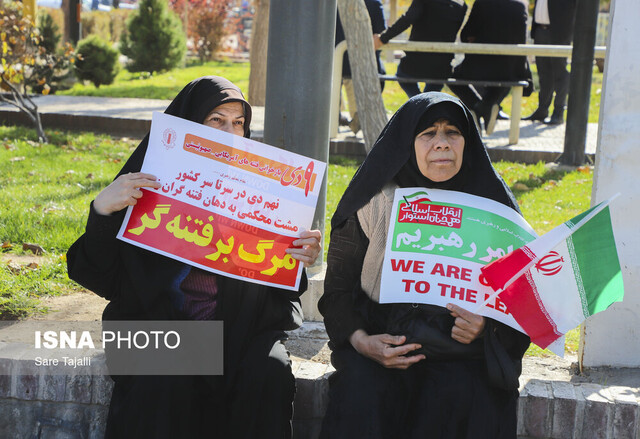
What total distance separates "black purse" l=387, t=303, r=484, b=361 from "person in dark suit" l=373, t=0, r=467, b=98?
622cm

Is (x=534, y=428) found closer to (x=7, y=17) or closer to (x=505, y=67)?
(x=505, y=67)

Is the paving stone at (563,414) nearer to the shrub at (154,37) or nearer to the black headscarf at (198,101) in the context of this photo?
the black headscarf at (198,101)

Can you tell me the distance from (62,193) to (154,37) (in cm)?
1250

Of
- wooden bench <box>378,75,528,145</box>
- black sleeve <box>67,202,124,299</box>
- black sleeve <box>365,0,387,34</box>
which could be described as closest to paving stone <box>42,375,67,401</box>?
black sleeve <box>67,202,124,299</box>

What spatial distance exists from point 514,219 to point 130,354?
143cm

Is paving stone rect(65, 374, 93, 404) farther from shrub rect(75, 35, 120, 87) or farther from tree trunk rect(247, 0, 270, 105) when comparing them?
shrub rect(75, 35, 120, 87)

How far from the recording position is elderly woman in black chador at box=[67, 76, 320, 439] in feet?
9.50

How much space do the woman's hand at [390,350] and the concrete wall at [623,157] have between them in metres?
1.09

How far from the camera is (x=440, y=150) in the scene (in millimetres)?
2930

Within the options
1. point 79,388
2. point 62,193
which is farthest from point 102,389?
point 62,193

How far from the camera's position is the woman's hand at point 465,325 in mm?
2797

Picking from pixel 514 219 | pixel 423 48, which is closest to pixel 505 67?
pixel 423 48

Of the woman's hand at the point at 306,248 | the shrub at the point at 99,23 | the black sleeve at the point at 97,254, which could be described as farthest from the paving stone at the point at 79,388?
the shrub at the point at 99,23

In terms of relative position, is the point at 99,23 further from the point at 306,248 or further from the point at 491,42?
the point at 306,248
